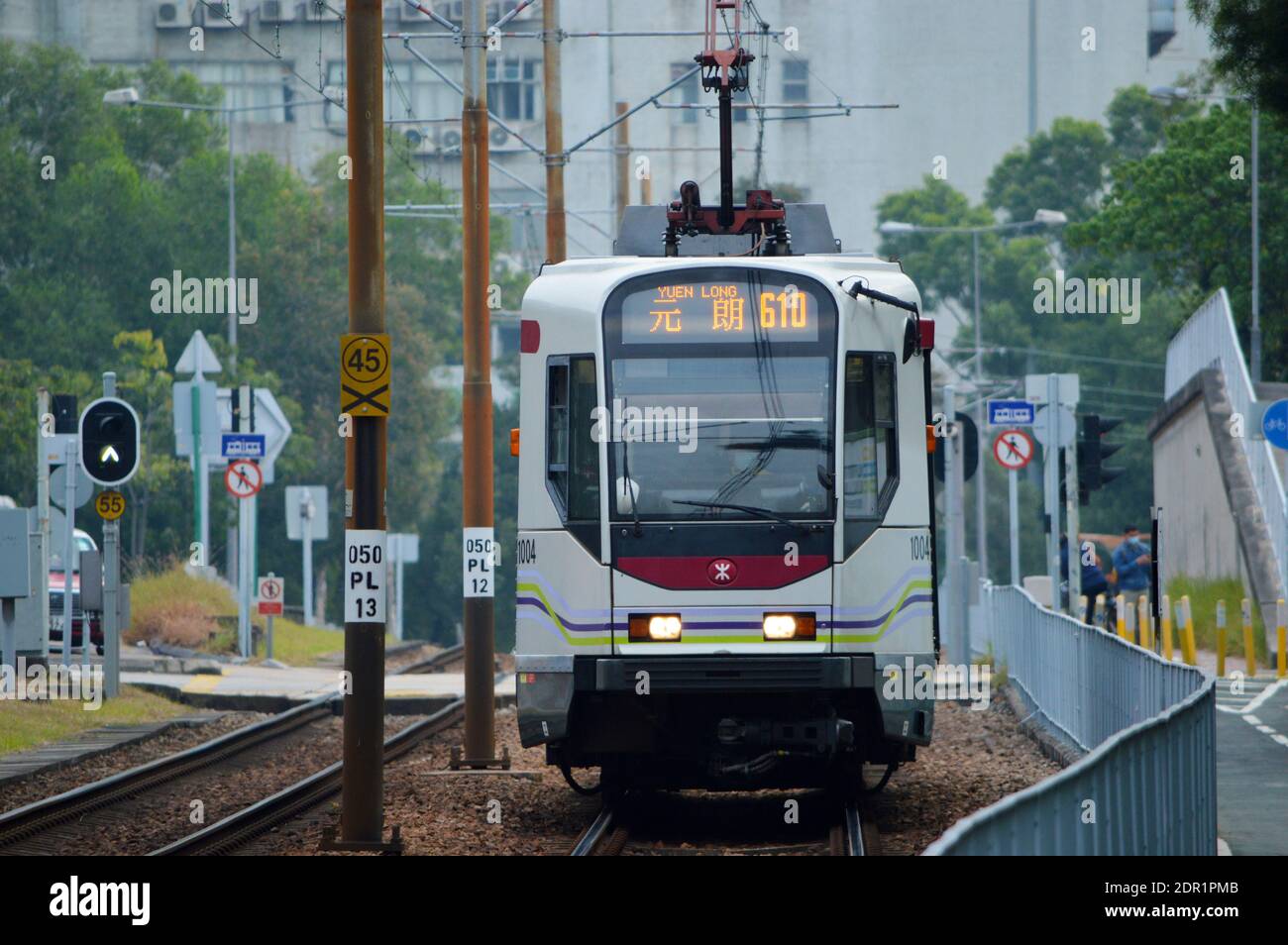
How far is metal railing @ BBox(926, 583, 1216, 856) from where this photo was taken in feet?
25.4

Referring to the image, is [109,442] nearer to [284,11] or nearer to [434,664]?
[434,664]

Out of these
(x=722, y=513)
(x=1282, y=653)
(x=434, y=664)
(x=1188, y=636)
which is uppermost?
(x=722, y=513)

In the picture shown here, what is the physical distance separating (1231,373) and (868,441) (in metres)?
25.8

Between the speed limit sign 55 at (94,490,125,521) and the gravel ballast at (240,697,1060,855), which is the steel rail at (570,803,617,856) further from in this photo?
the speed limit sign 55 at (94,490,125,521)

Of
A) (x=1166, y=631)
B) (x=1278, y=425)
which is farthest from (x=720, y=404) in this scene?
(x=1166, y=631)

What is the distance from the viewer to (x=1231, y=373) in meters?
38.7

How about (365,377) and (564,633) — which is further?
(564,633)

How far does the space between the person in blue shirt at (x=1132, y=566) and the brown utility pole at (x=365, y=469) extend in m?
19.3

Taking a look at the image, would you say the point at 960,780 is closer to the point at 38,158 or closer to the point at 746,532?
the point at 746,532

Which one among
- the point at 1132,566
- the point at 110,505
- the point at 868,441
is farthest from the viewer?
the point at 1132,566

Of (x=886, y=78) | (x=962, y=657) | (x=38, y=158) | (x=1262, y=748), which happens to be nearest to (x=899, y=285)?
(x=1262, y=748)

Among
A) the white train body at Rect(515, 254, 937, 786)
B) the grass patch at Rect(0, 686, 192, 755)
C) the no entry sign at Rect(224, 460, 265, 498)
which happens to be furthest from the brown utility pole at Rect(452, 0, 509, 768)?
the no entry sign at Rect(224, 460, 265, 498)

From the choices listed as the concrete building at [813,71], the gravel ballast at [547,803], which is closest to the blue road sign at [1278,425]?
the gravel ballast at [547,803]
